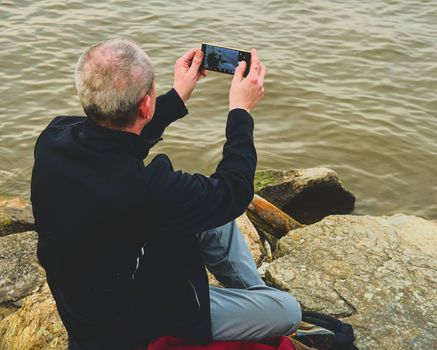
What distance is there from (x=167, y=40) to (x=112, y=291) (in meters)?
8.83

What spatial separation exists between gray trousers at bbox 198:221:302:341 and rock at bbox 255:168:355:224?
274 centimetres

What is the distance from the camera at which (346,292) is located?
13.3 ft

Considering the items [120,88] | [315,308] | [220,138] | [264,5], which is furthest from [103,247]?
[264,5]

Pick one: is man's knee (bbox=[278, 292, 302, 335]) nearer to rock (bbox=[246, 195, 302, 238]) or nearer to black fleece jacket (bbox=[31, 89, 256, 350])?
black fleece jacket (bbox=[31, 89, 256, 350])

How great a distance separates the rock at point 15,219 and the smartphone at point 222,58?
3043 mm

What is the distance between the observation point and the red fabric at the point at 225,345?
2834mm

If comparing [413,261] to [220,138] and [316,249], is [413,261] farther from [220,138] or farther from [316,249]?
[220,138]

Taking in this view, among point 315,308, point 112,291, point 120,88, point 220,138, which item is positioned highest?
point 120,88

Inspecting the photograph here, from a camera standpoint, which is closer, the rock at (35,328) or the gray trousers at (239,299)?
the gray trousers at (239,299)

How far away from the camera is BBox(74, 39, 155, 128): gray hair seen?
246 cm

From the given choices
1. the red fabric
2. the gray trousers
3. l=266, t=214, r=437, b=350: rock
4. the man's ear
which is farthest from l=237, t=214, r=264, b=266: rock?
the man's ear

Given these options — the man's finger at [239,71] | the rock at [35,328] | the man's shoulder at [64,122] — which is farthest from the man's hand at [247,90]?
the rock at [35,328]

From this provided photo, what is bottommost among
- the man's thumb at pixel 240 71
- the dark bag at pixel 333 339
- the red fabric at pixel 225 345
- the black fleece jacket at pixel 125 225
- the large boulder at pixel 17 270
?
the large boulder at pixel 17 270

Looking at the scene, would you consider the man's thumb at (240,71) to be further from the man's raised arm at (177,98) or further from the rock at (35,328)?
the rock at (35,328)
